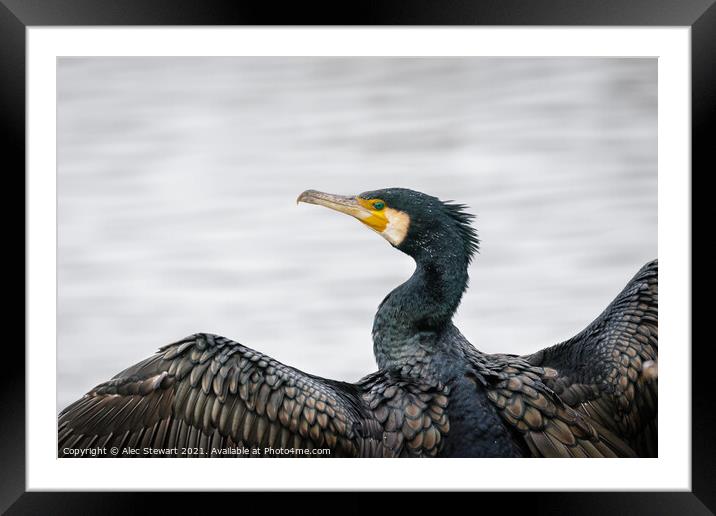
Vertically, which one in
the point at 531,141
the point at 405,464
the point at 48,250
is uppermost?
the point at 531,141

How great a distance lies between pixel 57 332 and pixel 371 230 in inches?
46.6

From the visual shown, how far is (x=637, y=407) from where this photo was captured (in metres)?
2.31

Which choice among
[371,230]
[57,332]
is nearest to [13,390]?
[57,332]

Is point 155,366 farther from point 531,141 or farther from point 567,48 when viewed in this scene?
point 567,48

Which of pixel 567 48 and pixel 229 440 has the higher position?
pixel 567 48

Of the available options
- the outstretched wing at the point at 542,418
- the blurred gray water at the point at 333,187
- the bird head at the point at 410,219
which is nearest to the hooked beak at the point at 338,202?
the bird head at the point at 410,219

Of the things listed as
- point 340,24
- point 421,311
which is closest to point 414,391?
point 421,311

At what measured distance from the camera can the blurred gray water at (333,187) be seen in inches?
92.9

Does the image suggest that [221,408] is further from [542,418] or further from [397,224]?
[542,418]

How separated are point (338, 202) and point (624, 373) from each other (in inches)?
46.4

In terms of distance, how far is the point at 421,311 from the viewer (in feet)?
7.28

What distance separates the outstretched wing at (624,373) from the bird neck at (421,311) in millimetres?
475

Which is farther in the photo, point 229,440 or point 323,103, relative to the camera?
point 323,103

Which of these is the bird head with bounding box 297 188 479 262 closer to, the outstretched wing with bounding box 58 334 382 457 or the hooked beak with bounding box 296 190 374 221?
the hooked beak with bounding box 296 190 374 221
